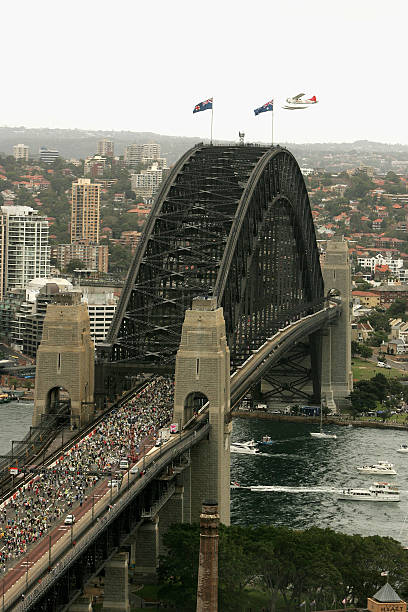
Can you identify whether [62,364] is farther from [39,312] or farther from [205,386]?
[39,312]

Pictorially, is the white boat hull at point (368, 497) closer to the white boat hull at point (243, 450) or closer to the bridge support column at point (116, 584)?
the white boat hull at point (243, 450)

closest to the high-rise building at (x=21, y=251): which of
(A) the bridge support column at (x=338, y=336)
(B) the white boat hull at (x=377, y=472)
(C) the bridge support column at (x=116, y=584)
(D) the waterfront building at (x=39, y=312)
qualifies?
(D) the waterfront building at (x=39, y=312)

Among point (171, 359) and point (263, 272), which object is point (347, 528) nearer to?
point (171, 359)

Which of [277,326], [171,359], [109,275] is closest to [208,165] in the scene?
[277,326]

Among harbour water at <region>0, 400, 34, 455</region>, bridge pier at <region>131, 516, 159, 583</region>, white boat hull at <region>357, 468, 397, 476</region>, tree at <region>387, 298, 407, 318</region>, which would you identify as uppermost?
bridge pier at <region>131, 516, 159, 583</region>

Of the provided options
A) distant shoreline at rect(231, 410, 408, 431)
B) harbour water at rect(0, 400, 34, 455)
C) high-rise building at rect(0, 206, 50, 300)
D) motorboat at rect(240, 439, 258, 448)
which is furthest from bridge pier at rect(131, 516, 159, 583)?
high-rise building at rect(0, 206, 50, 300)

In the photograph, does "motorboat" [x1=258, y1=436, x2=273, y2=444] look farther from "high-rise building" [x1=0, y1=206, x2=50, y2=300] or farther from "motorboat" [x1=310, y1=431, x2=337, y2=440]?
"high-rise building" [x1=0, y1=206, x2=50, y2=300]

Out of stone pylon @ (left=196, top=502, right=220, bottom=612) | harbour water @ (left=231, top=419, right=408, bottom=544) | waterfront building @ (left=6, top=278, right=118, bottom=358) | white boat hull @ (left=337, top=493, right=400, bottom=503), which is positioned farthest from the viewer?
waterfront building @ (left=6, top=278, right=118, bottom=358)
